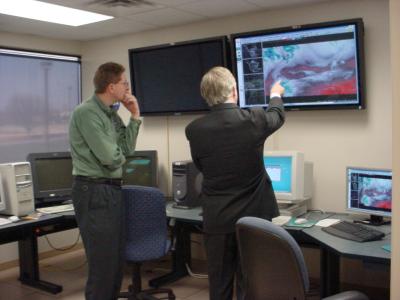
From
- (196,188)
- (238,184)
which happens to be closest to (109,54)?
(196,188)

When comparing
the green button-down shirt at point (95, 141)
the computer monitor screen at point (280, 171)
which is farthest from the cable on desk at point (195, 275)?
the green button-down shirt at point (95, 141)

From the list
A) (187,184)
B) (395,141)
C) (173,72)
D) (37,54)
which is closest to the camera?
(395,141)

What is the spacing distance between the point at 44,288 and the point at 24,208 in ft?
2.51

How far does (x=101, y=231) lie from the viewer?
278cm

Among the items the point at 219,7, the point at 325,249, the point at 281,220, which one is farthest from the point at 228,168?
the point at 219,7

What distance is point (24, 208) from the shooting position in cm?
360

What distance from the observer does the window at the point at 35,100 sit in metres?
4.56

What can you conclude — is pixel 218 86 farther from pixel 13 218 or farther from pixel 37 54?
pixel 37 54

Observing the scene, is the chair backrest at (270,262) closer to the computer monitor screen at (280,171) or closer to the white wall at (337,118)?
the computer monitor screen at (280,171)

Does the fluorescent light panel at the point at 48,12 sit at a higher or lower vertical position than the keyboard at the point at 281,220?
higher

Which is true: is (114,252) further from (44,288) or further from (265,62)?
(265,62)

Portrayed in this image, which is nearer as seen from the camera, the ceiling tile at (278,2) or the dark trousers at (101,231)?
the dark trousers at (101,231)

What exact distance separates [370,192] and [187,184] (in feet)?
4.70

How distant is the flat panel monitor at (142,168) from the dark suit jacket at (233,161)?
78.7 inches
